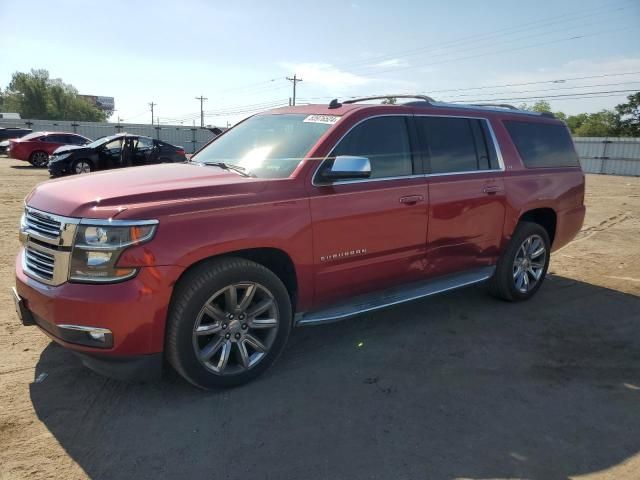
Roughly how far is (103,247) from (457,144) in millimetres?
3247

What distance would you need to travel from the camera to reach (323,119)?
4039 mm

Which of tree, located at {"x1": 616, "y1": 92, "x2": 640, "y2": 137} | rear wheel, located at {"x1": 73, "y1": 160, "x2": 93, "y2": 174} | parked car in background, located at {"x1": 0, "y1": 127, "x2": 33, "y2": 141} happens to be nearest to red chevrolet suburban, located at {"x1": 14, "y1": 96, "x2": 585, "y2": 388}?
rear wheel, located at {"x1": 73, "y1": 160, "x2": 93, "y2": 174}

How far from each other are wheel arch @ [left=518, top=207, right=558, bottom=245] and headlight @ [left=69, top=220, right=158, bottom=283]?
4.18 m

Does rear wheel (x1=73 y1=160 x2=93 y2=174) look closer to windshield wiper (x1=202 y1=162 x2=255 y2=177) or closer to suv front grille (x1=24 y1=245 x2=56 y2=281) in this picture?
windshield wiper (x1=202 y1=162 x2=255 y2=177)

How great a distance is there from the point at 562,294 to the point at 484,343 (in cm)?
197

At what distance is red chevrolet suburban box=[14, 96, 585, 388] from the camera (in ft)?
9.57

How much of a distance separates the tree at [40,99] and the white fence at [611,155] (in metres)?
84.5

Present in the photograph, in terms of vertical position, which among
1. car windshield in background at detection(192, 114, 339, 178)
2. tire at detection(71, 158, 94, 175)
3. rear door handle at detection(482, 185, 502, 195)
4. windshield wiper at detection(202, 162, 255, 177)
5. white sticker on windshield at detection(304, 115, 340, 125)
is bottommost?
tire at detection(71, 158, 94, 175)

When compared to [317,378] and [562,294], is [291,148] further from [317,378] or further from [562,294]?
[562,294]

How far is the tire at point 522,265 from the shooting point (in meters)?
5.20

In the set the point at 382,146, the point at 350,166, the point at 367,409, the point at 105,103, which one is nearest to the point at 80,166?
the point at 382,146

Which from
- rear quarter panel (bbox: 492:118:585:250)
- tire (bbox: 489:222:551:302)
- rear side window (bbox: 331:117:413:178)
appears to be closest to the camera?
rear side window (bbox: 331:117:413:178)

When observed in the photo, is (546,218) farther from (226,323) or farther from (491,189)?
(226,323)

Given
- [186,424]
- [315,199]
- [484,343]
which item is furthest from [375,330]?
[186,424]
